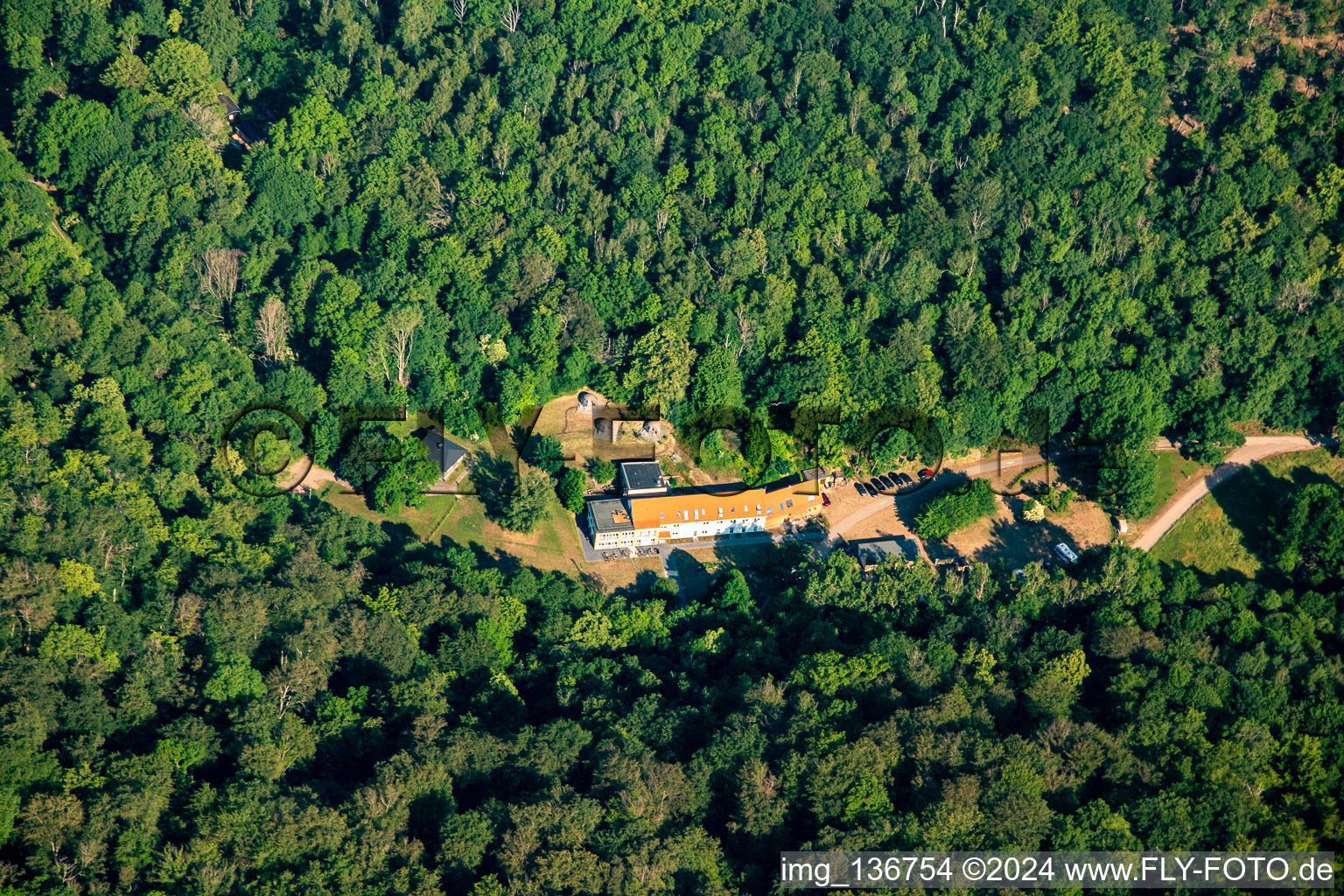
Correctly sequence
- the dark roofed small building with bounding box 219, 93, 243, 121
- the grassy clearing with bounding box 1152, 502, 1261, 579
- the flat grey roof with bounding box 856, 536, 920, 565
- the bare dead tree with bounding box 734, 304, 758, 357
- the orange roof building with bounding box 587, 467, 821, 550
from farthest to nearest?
the dark roofed small building with bounding box 219, 93, 243, 121 → the bare dead tree with bounding box 734, 304, 758, 357 → the grassy clearing with bounding box 1152, 502, 1261, 579 → the flat grey roof with bounding box 856, 536, 920, 565 → the orange roof building with bounding box 587, 467, 821, 550

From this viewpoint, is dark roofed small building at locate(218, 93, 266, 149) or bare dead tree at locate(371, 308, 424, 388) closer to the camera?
bare dead tree at locate(371, 308, 424, 388)

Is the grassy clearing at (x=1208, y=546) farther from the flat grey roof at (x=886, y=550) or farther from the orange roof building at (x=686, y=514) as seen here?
the orange roof building at (x=686, y=514)

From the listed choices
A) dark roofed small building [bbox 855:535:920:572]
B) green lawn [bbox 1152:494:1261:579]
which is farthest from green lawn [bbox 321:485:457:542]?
green lawn [bbox 1152:494:1261:579]

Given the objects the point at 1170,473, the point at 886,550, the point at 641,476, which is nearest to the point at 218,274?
the point at 641,476

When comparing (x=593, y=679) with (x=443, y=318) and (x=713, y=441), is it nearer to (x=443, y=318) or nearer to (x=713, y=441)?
(x=713, y=441)

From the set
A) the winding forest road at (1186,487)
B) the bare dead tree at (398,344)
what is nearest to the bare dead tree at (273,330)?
the bare dead tree at (398,344)

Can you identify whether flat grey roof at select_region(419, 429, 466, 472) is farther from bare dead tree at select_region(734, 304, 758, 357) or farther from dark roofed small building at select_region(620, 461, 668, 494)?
bare dead tree at select_region(734, 304, 758, 357)
